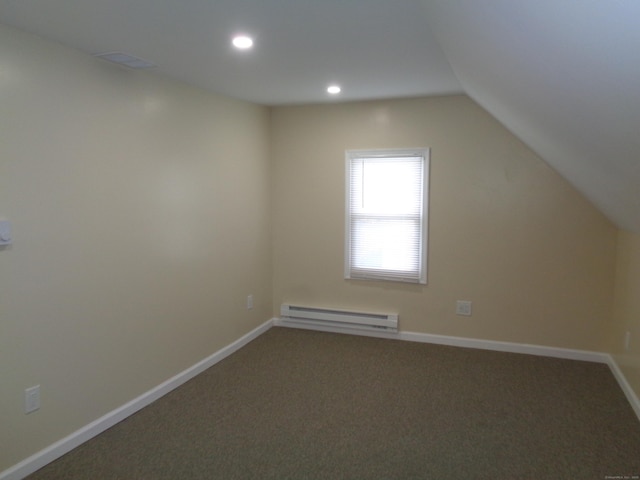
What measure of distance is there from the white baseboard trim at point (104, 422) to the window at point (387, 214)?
4.99 ft

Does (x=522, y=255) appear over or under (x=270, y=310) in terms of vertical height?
over

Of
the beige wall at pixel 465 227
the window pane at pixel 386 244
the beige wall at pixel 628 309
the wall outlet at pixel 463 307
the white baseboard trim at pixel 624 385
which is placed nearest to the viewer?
the white baseboard trim at pixel 624 385

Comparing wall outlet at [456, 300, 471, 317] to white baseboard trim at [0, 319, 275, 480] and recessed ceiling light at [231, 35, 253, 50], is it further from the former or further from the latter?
recessed ceiling light at [231, 35, 253, 50]

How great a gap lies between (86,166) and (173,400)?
64.8 inches

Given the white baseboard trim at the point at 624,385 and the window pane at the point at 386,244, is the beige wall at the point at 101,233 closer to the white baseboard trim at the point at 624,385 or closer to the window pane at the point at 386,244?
the window pane at the point at 386,244

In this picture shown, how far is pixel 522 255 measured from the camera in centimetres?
364

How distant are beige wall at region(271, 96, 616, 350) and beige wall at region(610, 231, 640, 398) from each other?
0.15 meters

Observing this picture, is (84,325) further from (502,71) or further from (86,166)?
(502,71)

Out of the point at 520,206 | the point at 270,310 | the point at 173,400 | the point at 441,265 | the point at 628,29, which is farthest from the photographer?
the point at 270,310

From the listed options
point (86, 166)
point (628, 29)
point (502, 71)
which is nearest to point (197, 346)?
point (86, 166)

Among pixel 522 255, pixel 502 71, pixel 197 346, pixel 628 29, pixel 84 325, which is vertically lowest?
pixel 197 346

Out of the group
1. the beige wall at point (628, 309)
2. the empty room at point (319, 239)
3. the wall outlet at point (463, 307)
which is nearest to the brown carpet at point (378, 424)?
the empty room at point (319, 239)

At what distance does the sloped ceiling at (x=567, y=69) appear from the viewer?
0.89 meters

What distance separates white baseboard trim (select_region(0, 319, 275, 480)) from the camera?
7.00 feet
